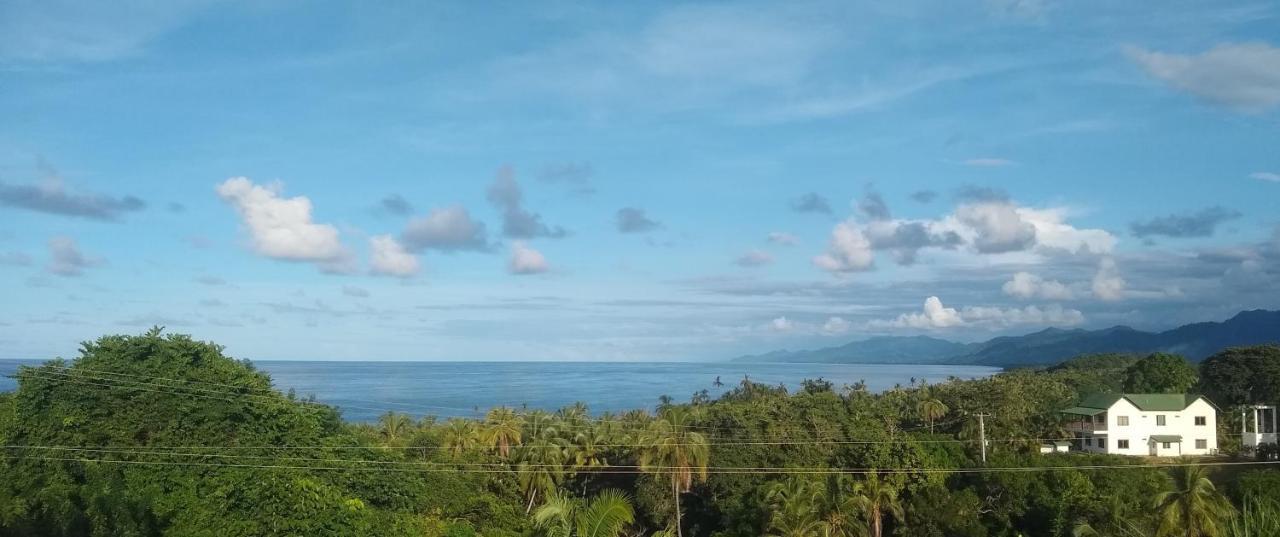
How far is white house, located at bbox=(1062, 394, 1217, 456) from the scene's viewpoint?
204 feet

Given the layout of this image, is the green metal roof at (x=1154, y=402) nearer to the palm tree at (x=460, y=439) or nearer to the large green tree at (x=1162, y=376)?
the large green tree at (x=1162, y=376)

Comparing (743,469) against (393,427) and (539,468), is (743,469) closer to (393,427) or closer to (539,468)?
(539,468)

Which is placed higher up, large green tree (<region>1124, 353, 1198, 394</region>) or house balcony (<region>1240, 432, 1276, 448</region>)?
large green tree (<region>1124, 353, 1198, 394</region>)

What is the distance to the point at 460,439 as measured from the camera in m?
49.2

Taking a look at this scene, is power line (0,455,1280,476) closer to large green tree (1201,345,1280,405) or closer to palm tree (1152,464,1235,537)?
palm tree (1152,464,1235,537)

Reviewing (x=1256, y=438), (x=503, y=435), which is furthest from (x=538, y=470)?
(x=1256, y=438)

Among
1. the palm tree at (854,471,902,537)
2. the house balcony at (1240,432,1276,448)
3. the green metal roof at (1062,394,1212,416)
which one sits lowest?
the palm tree at (854,471,902,537)

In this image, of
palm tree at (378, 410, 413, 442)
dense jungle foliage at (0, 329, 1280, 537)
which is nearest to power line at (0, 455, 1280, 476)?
dense jungle foliage at (0, 329, 1280, 537)

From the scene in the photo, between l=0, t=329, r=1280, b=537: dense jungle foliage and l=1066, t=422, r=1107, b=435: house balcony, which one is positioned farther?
l=1066, t=422, r=1107, b=435: house balcony

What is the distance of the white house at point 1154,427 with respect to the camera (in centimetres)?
6212

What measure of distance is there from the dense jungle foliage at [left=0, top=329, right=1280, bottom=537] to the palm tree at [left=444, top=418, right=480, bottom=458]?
0.13 metres

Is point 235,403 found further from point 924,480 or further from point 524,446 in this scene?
point 924,480

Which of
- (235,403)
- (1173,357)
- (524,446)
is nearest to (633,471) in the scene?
(524,446)

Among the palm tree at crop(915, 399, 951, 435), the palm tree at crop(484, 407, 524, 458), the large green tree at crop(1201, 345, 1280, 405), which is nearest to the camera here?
the palm tree at crop(484, 407, 524, 458)
